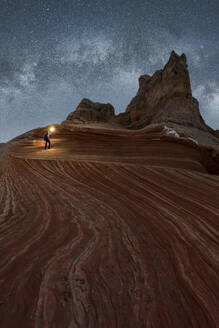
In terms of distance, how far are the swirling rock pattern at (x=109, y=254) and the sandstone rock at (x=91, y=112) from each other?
109ft

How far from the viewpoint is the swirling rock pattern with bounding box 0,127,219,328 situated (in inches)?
43.9

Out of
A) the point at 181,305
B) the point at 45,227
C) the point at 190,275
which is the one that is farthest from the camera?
the point at 45,227

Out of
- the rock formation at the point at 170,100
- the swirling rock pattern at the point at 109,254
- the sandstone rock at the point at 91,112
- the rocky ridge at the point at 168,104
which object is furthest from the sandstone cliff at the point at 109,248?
the sandstone rock at the point at 91,112

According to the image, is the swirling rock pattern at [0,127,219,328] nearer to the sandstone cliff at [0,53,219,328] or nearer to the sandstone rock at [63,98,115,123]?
the sandstone cliff at [0,53,219,328]

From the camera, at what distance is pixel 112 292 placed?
127cm

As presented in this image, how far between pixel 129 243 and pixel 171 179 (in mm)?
3099

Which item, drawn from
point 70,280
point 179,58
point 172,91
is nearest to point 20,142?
point 70,280

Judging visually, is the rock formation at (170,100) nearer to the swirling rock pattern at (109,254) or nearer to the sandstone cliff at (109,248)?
the sandstone cliff at (109,248)

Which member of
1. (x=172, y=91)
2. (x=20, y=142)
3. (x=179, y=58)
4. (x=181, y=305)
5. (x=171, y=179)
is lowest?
(x=181, y=305)

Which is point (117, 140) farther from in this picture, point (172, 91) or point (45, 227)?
point (172, 91)

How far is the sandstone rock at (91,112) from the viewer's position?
36531 mm

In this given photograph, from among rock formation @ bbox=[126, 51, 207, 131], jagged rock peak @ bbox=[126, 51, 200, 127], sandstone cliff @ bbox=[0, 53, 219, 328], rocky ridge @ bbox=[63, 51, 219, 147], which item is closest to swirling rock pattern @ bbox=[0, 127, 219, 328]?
sandstone cliff @ bbox=[0, 53, 219, 328]

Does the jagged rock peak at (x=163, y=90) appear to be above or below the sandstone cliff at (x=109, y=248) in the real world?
above

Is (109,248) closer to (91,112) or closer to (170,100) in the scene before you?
(170,100)
